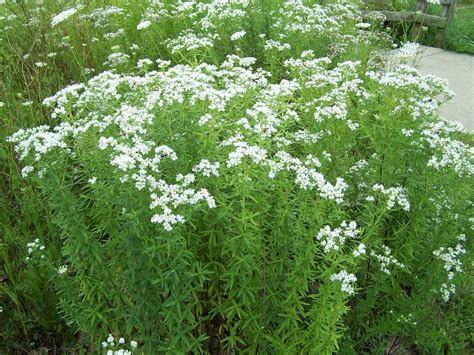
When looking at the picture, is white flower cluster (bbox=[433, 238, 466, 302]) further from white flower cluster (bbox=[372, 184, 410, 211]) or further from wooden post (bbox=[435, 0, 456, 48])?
wooden post (bbox=[435, 0, 456, 48])

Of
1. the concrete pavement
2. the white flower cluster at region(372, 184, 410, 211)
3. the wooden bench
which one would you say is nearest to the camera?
the white flower cluster at region(372, 184, 410, 211)

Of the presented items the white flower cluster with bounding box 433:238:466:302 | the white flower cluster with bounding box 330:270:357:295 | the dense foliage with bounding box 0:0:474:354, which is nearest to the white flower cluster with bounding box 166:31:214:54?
the dense foliage with bounding box 0:0:474:354

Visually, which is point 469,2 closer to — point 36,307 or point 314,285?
point 314,285

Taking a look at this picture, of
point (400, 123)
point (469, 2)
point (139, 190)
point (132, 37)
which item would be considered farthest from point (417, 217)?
point (469, 2)

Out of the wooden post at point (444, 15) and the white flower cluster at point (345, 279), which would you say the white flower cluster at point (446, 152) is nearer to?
the white flower cluster at point (345, 279)

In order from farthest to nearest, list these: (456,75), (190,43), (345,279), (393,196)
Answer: (456,75)
(190,43)
(393,196)
(345,279)

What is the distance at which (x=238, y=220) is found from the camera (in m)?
2.35

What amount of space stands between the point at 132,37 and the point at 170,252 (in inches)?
161

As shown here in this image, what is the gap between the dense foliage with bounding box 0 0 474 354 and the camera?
2.42 metres

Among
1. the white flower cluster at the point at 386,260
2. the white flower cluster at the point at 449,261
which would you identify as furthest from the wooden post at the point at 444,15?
the white flower cluster at the point at 386,260

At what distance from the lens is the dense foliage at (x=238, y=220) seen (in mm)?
2416

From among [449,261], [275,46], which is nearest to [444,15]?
[275,46]

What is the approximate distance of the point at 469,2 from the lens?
1335 centimetres

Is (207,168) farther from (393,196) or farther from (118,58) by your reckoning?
(118,58)
